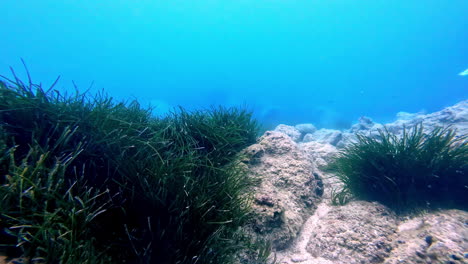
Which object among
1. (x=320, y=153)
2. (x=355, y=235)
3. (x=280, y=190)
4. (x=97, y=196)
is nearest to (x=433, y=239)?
(x=355, y=235)

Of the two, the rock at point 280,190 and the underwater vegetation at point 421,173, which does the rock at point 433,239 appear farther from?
the rock at point 280,190

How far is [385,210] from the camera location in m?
3.96

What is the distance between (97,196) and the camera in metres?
2.30

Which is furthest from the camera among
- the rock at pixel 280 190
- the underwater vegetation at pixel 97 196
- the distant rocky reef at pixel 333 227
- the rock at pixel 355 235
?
the rock at pixel 280 190

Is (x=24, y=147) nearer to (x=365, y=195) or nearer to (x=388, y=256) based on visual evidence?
(x=388, y=256)

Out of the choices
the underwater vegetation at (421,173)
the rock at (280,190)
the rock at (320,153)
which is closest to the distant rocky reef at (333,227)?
the rock at (280,190)

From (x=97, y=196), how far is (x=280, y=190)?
10.5ft

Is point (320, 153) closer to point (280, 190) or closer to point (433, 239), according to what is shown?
point (280, 190)

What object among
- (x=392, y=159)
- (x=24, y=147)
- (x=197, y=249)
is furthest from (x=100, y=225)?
(x=392, y=159)

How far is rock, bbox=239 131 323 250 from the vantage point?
3494 millimetres

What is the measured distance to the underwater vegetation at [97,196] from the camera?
187 cm

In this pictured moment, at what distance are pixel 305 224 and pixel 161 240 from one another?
2883 millimetres

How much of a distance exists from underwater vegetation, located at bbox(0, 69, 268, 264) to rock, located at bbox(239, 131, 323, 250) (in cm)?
48

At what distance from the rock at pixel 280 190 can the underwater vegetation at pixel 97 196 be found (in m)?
0.48
